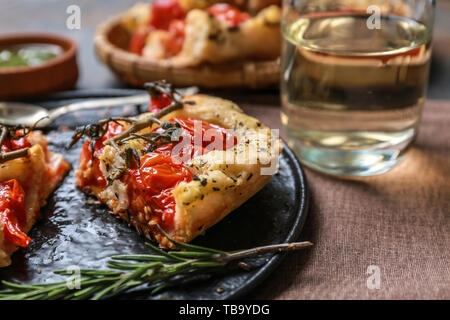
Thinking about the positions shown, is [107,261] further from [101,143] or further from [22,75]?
[22,75]

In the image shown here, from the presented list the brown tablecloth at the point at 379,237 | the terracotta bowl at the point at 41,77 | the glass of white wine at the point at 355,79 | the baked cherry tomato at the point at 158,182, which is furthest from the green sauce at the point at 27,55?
the brown tablecloth at the point at 379,237

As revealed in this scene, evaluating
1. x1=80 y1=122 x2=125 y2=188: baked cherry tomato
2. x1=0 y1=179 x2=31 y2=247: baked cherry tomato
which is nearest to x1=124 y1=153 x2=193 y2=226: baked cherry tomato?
x1=80 y1=122 x2=125 y2=188: baked cherry tomato

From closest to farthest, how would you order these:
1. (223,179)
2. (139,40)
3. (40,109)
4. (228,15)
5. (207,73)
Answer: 1. (223,179)
2. (40,109)
3. (207,73)
4. (228,15)
5. (139,40)

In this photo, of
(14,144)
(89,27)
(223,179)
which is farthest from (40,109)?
(89,27)

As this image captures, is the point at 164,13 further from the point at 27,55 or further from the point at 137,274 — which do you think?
the point at 137,274

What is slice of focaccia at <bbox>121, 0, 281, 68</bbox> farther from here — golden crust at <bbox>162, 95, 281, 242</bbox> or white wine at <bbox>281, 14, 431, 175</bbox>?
golden crust at <bbox>162, 95, 281, 242</bbox>

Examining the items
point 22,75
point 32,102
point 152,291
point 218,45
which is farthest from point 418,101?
point 22,75
